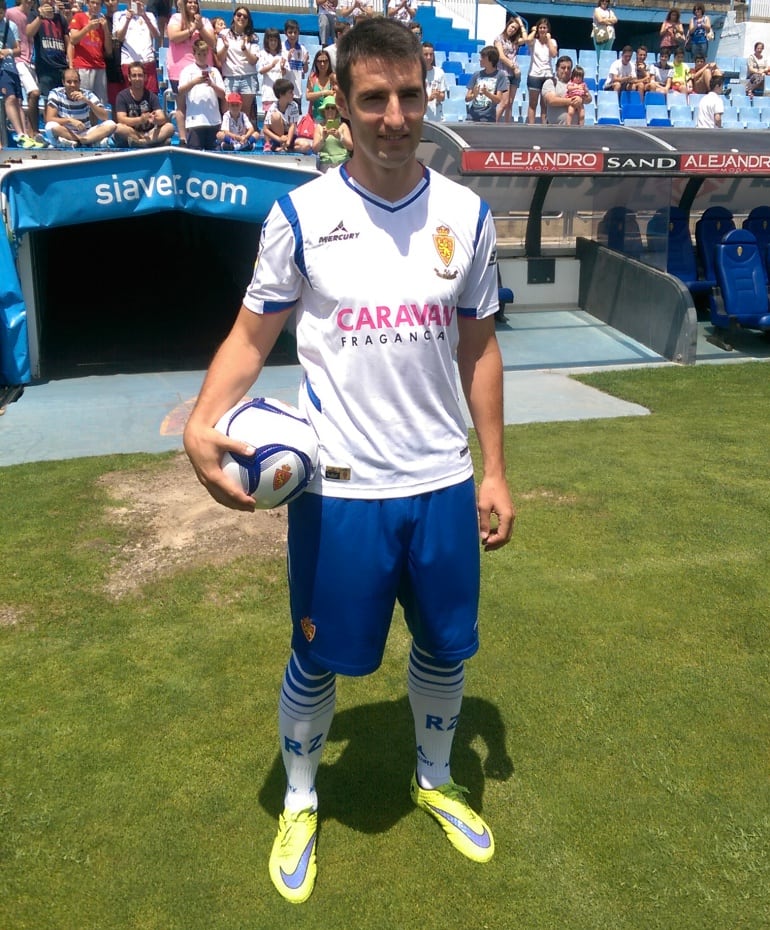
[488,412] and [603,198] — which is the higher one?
[488,412]

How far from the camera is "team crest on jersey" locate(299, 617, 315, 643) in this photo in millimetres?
2627

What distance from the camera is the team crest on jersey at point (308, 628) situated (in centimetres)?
263

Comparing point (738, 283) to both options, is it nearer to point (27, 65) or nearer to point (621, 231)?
point (621, 231)

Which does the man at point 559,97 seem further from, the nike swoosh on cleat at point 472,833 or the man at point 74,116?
the nike swoosh on cleat at point 472,833

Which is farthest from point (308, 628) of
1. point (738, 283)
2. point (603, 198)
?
point (603, 198)

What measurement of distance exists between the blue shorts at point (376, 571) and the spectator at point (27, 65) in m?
11.0

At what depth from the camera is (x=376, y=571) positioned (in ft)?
8.31

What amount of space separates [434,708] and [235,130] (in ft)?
37.8

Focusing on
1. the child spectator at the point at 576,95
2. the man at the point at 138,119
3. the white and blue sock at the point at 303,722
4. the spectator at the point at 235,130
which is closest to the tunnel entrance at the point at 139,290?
the spectator at the point at 235,130

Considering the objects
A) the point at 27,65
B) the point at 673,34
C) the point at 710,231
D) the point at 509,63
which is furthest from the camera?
the point at 673,34

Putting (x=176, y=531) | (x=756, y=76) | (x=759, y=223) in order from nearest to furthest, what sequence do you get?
(x=176, y=531) < (x=759, y=223) < (x=756, y=76)

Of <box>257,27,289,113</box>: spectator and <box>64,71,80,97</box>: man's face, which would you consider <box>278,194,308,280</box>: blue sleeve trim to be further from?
<box>257,27,289,113</box>: spectator

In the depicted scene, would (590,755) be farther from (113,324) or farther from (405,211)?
(113,324)

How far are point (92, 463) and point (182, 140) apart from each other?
6.98 m
